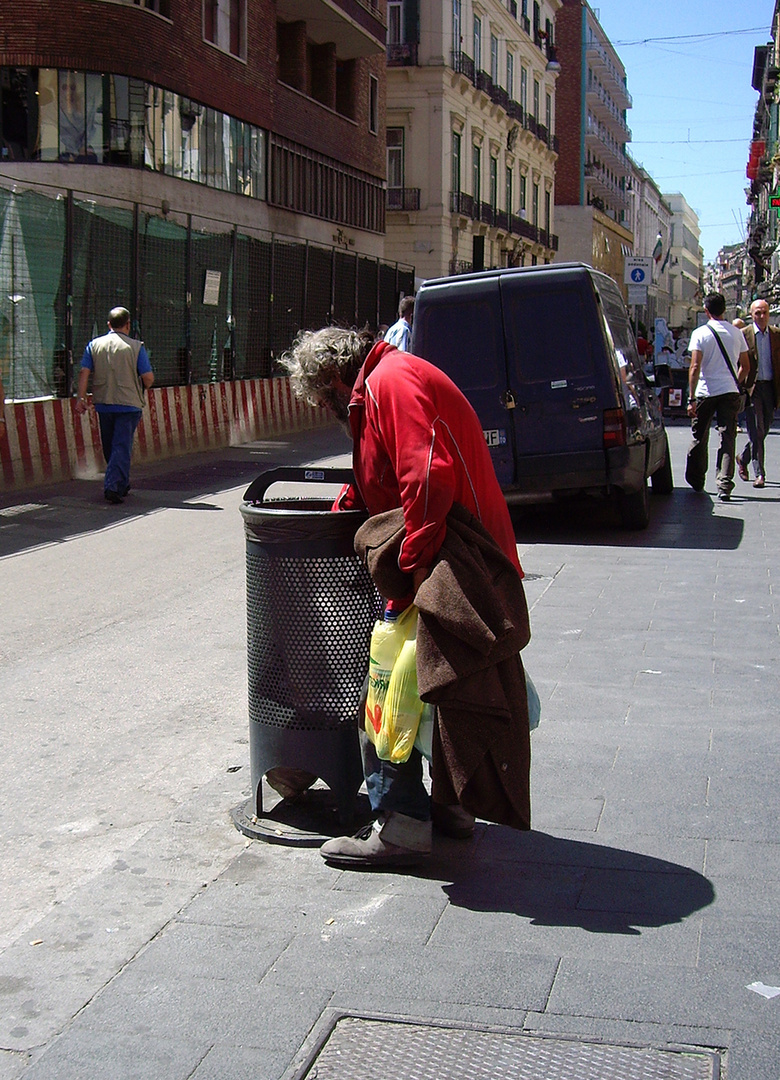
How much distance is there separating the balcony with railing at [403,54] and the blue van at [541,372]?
33.3 metres

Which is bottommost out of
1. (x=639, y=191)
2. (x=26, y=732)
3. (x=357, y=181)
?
(x=26, y=732)

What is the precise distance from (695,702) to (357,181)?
31.1 meters

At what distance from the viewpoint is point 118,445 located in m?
12.8

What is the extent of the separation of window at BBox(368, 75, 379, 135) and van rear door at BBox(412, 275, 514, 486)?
26761mm

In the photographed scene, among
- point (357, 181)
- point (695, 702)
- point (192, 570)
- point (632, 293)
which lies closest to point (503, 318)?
point (192, 570)

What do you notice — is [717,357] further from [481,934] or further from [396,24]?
[396,24]

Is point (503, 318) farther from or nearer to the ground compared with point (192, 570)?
farther from the ground

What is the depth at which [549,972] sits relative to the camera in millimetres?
3277

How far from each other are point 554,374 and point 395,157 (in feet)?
110

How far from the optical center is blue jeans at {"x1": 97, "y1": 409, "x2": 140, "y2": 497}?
12.6m

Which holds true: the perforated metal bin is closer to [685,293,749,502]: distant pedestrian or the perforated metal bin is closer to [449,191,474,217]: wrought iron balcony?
[685,293,749,502]: distant pedestrian

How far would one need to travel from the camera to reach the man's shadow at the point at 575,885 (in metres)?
3.63

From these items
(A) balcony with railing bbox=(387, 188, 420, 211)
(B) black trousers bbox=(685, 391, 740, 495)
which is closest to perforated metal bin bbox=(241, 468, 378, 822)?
(B) black trousers bbox=(685, 391, 740, 495)

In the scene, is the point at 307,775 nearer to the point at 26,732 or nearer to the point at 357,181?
the point at 26,732
